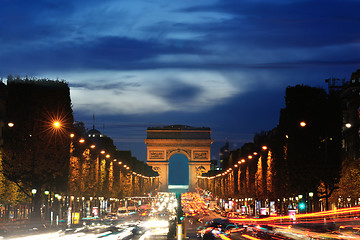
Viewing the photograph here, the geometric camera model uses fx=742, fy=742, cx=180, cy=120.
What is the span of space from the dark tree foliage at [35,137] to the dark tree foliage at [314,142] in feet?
79.4

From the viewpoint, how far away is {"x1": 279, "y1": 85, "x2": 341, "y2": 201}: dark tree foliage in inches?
2987

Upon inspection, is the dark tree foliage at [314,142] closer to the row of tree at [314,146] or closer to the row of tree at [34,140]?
the row of tree at [314,146]

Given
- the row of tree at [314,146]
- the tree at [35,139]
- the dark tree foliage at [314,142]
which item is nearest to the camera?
the tree at [35,139]

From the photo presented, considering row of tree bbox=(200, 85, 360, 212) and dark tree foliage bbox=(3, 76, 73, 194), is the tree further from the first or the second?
row of tree bbox=(200, 85, 360, 212)

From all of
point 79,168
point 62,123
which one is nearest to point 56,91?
point 62,123

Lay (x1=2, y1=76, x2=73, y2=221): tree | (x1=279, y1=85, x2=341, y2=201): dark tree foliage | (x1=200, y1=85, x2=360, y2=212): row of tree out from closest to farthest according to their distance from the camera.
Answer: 1. (x1=2, y1=76, x2=73, y2=221): tree
2. (x1=200, y1=85, x2=360, y2=212): row of tree
3. (x1=279, y1=85, x2=341, y2=201): dark tree foliage

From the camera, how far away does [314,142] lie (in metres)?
77.4

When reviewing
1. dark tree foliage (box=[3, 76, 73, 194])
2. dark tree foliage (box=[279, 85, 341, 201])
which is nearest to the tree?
dark tree foliage (box=[3, 76, 73, 194])

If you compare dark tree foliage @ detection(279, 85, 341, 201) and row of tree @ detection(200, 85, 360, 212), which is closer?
row of tree @ detection(200, 85, 360, 212)

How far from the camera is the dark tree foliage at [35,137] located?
238ft

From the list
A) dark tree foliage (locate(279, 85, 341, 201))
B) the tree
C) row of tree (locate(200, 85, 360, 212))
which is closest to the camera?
the tree

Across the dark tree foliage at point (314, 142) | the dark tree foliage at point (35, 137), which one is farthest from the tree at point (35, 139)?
the dark tree foliage at point (314, 142)

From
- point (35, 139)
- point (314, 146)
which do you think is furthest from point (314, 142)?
point (35, 139)

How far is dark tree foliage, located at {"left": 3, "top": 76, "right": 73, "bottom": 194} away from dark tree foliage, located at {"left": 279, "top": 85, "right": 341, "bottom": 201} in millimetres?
Result: 24199
